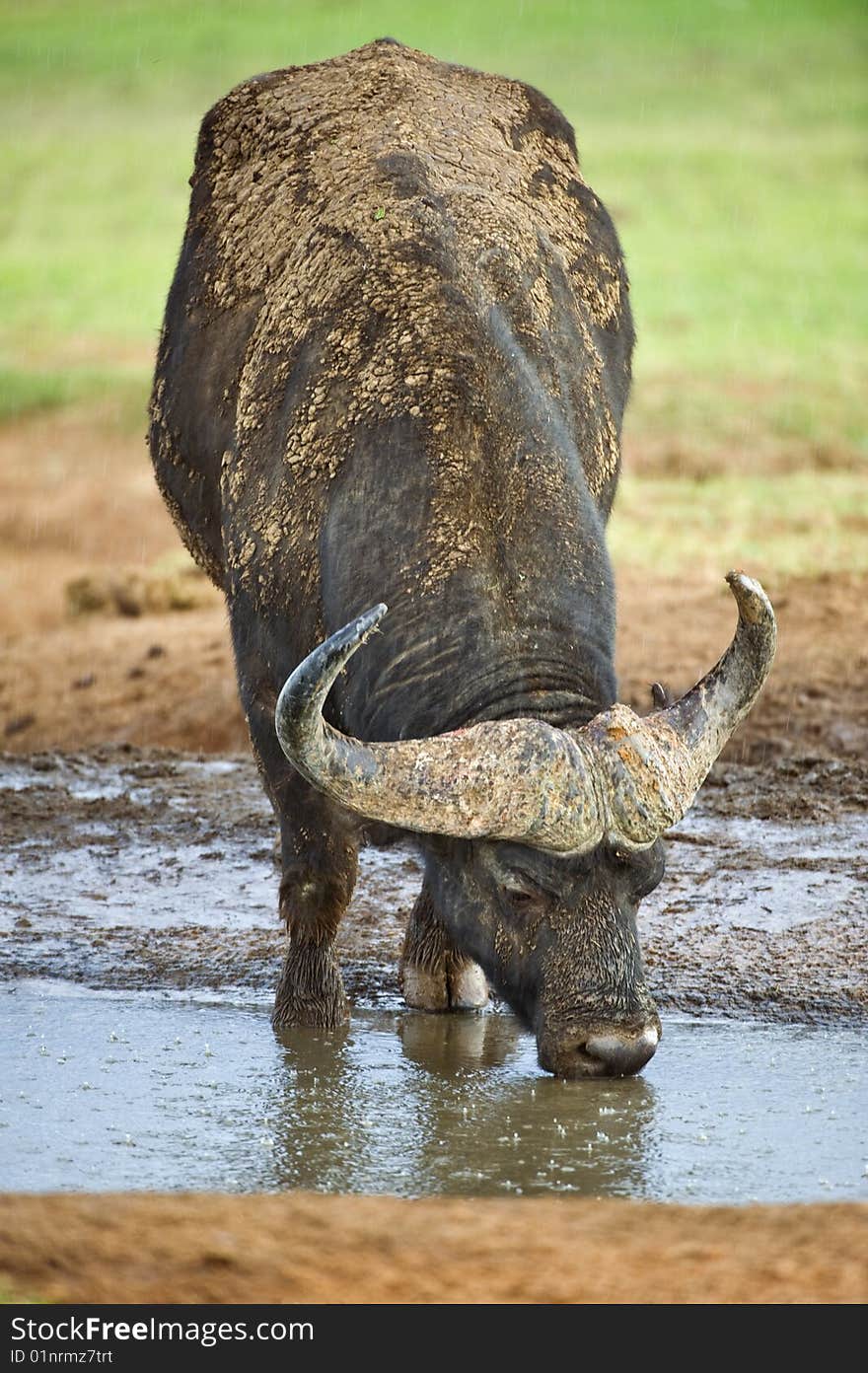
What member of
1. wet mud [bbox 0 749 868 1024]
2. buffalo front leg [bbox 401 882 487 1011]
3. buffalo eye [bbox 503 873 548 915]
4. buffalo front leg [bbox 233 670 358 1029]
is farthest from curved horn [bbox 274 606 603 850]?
wet mud [bbox 0 749 868 1024]

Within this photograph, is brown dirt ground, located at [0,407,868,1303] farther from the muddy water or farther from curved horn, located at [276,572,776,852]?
curved horn, located at [276,572,776,852]

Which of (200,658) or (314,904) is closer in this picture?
(314,904)

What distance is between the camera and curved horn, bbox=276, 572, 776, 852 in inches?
217

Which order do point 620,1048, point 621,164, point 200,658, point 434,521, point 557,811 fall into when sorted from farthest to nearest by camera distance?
point 621,164
point 200,658
point 434,521
point 620,1048
point 557,811

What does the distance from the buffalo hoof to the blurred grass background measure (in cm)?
829

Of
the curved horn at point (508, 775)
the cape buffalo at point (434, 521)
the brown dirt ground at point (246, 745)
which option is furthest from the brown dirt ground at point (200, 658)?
the curved horn at point (508, 775)

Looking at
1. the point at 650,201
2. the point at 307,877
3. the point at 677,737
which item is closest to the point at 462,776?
the point at 677,737

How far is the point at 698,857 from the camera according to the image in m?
9.18

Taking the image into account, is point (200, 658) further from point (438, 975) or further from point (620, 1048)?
point (620, 1048)

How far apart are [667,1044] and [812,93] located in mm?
28729

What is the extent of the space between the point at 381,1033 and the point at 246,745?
17.6ft

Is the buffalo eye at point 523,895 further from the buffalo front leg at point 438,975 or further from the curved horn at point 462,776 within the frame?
the buffalo front leg at point 438,975

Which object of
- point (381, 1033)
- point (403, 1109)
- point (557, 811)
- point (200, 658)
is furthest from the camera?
point (200, 658)

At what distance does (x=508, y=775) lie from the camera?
554 centimetres
